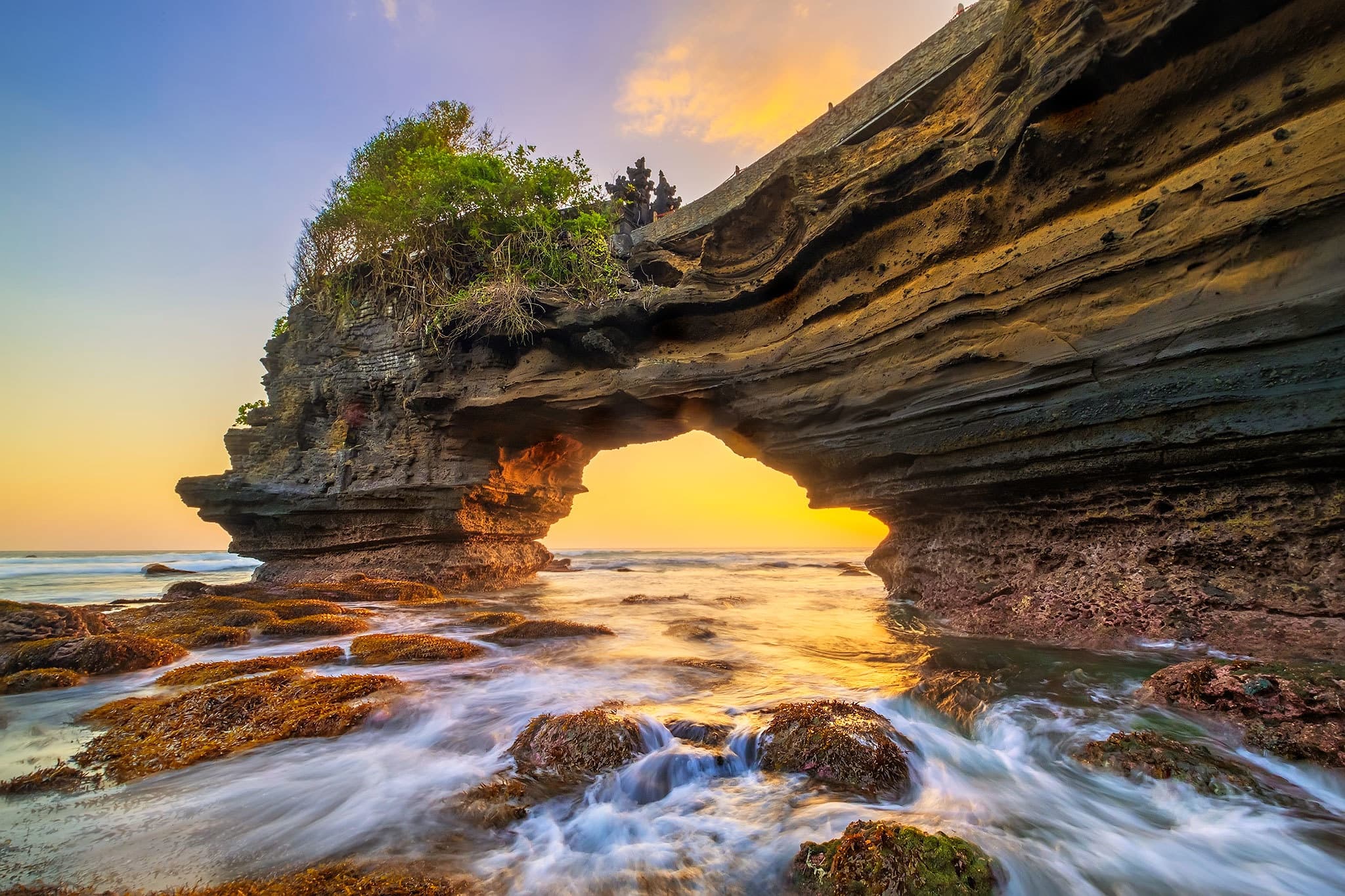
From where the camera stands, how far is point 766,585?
14242mm

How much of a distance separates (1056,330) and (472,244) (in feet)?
32.3

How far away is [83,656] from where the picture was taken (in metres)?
4.46

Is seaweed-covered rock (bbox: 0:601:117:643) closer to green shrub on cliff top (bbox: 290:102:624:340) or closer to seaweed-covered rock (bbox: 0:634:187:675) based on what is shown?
seaweed-covered rock (bbox: 0:634:187:675)

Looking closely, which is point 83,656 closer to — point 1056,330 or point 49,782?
point 49,782

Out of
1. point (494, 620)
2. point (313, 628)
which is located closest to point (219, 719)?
point (313, 628)

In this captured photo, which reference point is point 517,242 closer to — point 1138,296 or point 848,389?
point 848,389

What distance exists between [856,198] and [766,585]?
34.1 ft

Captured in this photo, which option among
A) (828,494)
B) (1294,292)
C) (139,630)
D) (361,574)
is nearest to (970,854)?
(1294,292)

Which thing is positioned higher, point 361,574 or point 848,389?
point 848,389

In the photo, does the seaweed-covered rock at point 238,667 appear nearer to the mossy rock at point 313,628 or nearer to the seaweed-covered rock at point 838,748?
the mossy rock at point 313,628

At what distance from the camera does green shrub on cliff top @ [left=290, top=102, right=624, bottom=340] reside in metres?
9.38

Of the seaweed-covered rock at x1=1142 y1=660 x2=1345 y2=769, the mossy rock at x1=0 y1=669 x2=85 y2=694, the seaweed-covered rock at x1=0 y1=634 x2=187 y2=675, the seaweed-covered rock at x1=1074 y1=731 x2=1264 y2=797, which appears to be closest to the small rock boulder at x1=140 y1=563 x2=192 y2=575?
the seaweed-covered rock at x1=0 y1=634 x2=187 y2=675

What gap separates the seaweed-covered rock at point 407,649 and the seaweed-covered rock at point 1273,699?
5.54 metres

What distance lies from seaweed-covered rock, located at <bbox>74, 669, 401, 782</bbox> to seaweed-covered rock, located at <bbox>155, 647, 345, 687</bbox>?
1.42 ft
